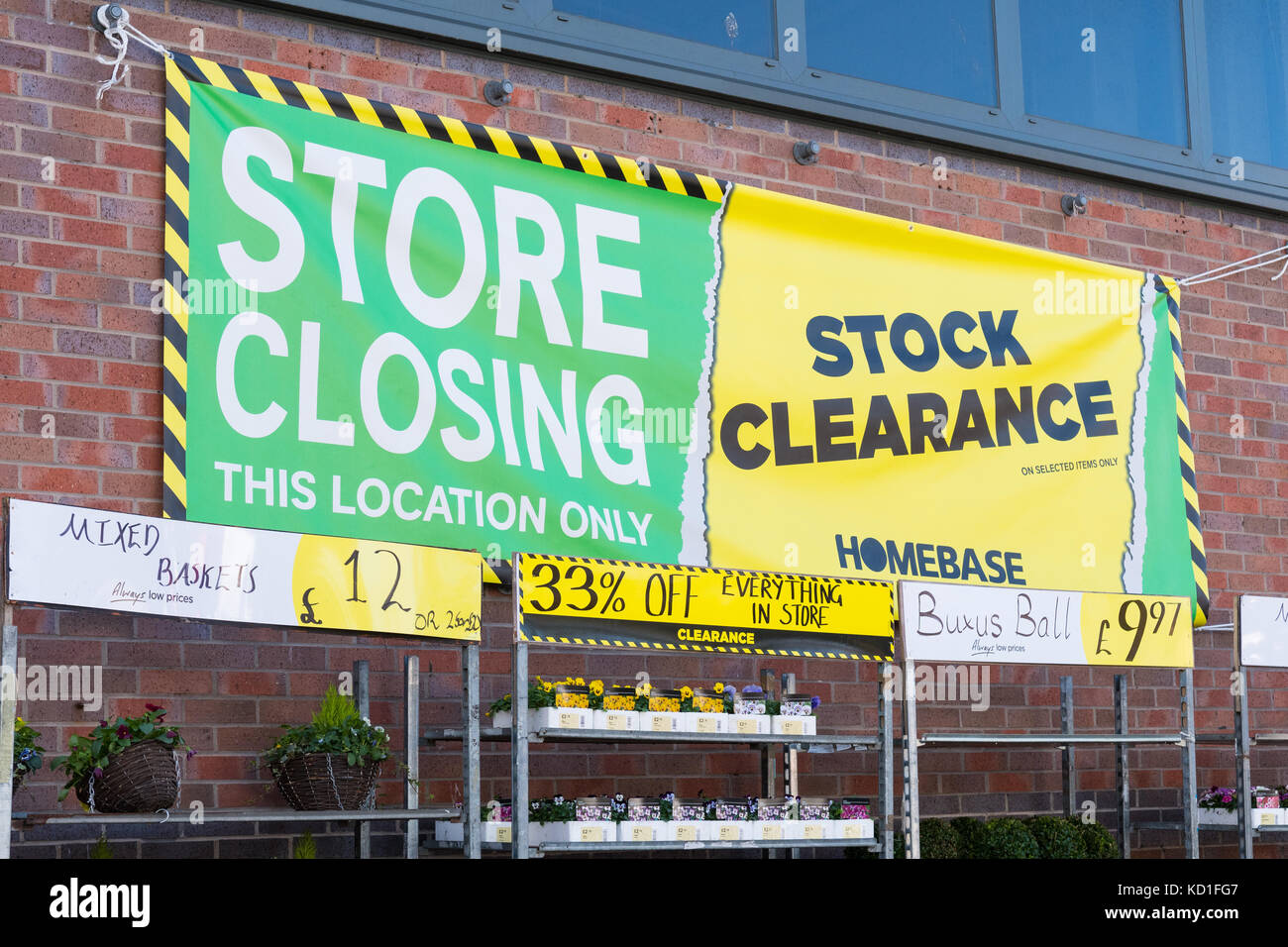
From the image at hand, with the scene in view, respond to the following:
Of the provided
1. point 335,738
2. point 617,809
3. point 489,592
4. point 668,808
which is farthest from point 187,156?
point 668,808

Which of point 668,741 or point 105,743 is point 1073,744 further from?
point 105,743

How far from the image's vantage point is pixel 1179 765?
7.88 m

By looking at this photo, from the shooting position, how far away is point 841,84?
24.1 feet

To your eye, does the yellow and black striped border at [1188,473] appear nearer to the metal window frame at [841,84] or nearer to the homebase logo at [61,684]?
the metal window frame at [841,84]

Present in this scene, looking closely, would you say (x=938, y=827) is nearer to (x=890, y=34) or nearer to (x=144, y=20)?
(x=890, y=34)

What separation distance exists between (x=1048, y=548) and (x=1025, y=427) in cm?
54

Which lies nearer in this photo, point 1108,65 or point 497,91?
point 497,91

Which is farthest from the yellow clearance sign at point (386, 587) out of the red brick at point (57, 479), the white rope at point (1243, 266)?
the white rope at point (1243, 266)

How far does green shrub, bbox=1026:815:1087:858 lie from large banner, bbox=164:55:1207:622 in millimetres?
1024

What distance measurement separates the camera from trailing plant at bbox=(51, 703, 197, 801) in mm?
4715

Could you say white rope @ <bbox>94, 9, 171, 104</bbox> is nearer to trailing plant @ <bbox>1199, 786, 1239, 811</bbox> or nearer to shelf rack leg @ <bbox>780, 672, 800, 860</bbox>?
shelf rack leg @ <bbox>780, 672, 800, 860</bbox>

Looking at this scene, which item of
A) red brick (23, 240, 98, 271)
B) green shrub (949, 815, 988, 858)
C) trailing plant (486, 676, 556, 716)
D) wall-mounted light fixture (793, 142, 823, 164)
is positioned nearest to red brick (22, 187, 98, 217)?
red brick (23, 240, 98, 271)

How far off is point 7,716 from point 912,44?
16.8 feet
